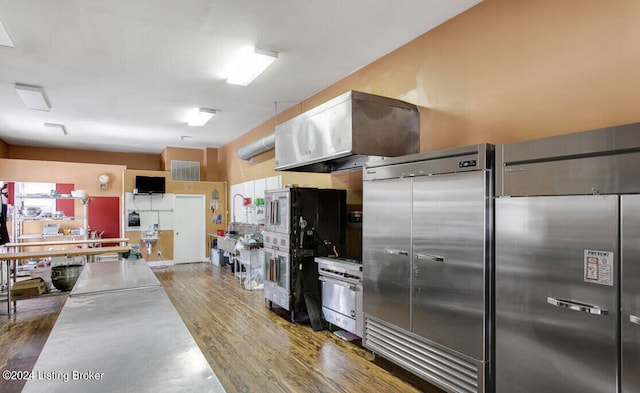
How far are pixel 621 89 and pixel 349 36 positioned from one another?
250 centimetres

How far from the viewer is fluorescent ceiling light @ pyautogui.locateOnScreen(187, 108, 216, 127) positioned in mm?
6760

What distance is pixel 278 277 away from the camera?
16.9ft

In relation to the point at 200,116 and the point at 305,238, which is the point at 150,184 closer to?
the point at 200,116

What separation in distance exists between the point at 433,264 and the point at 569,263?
3.22ft

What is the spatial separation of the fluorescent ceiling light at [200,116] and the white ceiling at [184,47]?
0.22 metres

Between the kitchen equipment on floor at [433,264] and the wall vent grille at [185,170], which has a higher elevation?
the wall vent grille at [185,170]

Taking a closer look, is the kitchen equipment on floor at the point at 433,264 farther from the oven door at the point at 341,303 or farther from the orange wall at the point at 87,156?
the orange wall at the point at 87,156

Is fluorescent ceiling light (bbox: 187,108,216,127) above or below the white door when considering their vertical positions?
above

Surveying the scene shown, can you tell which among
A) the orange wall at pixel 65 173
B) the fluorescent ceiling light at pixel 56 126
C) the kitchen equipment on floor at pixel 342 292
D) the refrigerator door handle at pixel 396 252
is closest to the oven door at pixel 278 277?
the kitchen equipment on floor at pixel 342 292

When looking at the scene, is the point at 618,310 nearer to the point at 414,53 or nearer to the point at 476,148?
the point at 476,148

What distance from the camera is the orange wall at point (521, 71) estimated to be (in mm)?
2375

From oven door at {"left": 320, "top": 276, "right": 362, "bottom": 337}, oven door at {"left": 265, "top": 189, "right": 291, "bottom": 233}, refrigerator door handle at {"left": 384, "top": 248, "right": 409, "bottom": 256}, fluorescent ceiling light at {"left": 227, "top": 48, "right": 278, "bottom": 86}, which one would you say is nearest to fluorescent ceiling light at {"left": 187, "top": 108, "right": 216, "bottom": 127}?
fluorescent ceiling light at {"left": 227, "top": 48, "right": 278, "bottom": 86}

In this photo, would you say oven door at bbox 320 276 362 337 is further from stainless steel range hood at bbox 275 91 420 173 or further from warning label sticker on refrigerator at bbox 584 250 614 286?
warning label sticker on refrigerator at bbox 584 250 614 286

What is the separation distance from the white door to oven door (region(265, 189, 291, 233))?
5.53m
